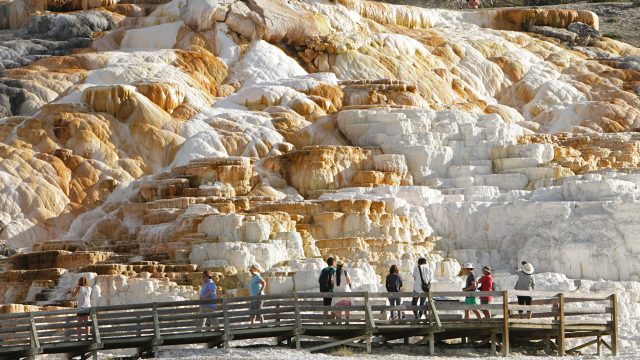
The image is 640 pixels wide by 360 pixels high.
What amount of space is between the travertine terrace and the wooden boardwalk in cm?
338

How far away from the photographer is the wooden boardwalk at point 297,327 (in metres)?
23.2

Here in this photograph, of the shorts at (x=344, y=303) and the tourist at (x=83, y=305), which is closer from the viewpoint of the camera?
the tourist at (x=83, y=305)

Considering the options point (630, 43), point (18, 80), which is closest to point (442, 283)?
point (18, 80)

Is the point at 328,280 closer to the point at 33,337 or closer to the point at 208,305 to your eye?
the point at 208,305

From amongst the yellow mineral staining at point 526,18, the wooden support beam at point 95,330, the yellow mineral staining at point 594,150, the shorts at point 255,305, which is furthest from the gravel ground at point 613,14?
the wooden support beam at point 95,330

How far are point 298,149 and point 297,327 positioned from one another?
52.1 ft

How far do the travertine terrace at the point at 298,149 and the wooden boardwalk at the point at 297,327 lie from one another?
133 inches

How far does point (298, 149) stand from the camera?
129 feet

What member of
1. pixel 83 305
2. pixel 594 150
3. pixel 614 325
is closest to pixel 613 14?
pixel 594 150

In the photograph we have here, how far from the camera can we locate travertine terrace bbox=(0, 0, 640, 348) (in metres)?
32.4

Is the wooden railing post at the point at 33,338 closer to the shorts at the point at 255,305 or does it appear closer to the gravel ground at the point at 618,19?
the shorts at the point at 255,305

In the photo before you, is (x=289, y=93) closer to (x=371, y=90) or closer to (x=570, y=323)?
(x=371, y=90)

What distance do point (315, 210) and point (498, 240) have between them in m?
4.47

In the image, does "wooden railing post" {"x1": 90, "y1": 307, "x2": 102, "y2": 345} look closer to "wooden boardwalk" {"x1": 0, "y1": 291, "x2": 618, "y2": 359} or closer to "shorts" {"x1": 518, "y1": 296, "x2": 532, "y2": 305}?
"wooden boardwalk" {"x1": 0, "y1": 291, "x2": 618, "y2": 359}
